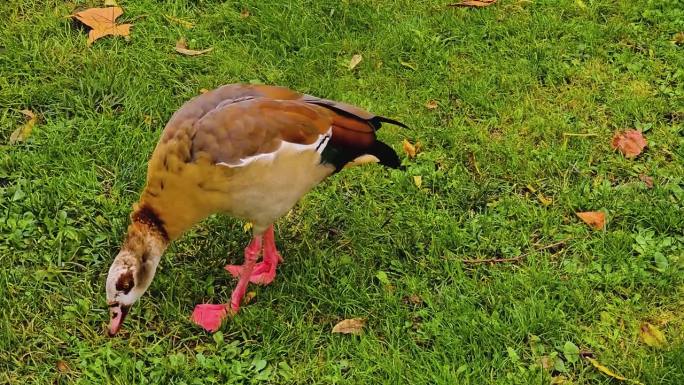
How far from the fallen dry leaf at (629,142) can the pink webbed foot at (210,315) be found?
2.28 m

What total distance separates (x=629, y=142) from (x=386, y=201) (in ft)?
4.56

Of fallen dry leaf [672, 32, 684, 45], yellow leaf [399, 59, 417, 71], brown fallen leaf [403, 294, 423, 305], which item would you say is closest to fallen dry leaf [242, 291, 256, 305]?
brown fallen leaf [403, 294, 423, 305]

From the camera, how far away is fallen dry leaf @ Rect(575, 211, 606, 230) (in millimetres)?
3647

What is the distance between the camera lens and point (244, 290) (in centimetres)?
329

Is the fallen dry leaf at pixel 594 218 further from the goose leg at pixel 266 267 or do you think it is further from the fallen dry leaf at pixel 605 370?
the goose leg at pixel 266 267

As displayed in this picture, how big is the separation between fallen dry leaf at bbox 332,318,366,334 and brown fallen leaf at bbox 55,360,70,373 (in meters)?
1.09

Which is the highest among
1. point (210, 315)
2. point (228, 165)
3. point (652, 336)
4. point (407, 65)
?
point (228, 165)

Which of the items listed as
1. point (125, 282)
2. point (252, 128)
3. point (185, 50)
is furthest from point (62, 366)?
point (185, 50)

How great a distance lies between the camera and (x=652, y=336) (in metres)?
3.14

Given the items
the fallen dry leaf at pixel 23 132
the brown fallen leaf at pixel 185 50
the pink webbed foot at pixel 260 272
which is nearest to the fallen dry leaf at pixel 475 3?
the brown fallen leaf at pixel 185 50

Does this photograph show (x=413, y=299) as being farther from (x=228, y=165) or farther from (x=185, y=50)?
(x=185, y=50)

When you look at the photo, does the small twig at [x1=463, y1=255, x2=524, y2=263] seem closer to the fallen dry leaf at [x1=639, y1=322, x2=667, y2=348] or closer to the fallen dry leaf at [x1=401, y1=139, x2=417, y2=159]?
the fallen dry leaf at [x1=639, y1=322, x2=667, y2=348]

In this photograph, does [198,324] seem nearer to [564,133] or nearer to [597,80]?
[564,133]

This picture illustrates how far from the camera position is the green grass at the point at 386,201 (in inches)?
123
